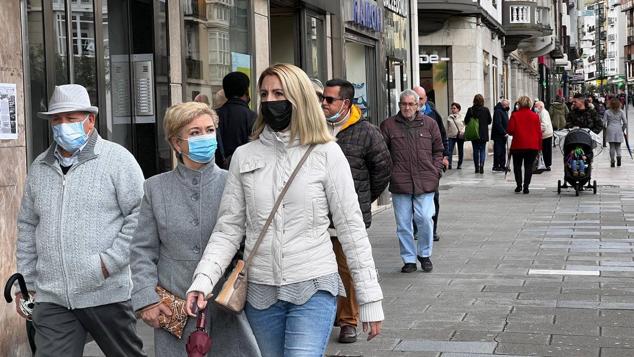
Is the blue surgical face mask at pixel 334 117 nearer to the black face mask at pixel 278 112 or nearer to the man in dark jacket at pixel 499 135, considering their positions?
the black face mask at pixel 278 112

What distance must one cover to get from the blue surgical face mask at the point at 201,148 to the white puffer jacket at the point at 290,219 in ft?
0.62

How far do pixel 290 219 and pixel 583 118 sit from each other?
52.5 feet

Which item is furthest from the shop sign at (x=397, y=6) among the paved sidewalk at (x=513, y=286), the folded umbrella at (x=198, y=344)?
the folded umbrella at (x=198, y=344)

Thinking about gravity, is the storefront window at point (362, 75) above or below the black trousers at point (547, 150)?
above

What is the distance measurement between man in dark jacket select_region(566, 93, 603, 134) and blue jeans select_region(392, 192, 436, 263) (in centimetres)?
930

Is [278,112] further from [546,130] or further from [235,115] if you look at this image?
[546,130]

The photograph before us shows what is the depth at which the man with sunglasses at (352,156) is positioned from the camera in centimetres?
750

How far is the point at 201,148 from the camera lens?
4500 millimetres

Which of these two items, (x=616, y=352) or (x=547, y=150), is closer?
(x=616, y=352)

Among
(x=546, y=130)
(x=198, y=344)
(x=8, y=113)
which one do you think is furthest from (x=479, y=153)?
(x=198, y=344)

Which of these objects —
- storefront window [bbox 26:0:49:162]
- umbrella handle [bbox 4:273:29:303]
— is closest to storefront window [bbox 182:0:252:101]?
storefront window [bbox 26:0:49:162]

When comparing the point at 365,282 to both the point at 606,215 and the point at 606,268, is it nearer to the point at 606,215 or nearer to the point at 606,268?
the point at 606,268

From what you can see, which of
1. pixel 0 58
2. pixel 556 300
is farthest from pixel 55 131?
pixel 556 300

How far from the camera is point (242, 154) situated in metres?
4.35
